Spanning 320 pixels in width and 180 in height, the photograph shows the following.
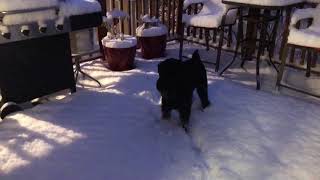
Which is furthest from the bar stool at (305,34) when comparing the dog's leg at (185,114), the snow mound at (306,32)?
the dog's leg at (185,114)

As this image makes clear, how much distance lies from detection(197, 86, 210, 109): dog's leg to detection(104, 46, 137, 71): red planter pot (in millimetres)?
1115

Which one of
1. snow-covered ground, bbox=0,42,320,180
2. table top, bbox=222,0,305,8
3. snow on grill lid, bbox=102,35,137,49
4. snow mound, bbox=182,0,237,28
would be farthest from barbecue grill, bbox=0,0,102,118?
table top, bbox=222,0,305,8

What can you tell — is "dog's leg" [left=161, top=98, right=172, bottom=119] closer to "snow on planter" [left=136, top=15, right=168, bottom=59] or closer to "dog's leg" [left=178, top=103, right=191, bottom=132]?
"dog's leg" [left=178, top=103, right=191, bottom=132]

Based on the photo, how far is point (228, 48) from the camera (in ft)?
13.2

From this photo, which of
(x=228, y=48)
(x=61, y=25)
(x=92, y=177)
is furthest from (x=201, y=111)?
(x=228, y=48)

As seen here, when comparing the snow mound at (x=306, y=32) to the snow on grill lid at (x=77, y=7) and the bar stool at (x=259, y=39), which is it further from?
the snow on grill lid at (x=77, y=7)

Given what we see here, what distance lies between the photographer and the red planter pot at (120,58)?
3.38 meters

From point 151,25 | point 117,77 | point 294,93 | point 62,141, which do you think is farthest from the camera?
point 151,25

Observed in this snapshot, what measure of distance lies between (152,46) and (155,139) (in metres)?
1.70

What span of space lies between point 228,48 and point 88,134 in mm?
2358

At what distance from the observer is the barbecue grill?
2.27 metres

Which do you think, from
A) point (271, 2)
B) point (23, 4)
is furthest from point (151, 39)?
point (23, 4)

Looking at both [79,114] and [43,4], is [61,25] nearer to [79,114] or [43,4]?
[43,4]

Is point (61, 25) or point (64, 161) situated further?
point (61, 25)
